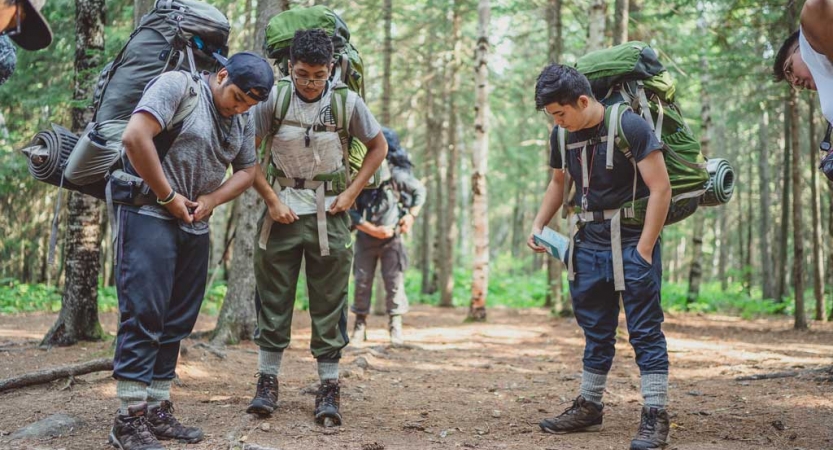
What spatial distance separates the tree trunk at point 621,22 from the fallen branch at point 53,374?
866cm

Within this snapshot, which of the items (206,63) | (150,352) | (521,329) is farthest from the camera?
(521,329)

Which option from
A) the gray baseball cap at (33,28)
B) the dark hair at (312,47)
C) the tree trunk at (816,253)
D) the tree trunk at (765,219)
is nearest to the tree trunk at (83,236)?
the dark hair at (312,47)

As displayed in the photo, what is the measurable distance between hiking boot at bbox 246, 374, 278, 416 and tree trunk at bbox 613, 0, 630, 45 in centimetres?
817

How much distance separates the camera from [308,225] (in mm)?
4461

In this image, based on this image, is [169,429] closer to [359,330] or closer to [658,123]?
[658,123]

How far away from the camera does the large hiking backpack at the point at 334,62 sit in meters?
4.40

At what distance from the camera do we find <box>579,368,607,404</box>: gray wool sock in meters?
4.38

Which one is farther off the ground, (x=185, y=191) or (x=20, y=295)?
(x=185, y=191)

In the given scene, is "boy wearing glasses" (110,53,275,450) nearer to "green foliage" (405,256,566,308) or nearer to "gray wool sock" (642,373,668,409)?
"gray wool sock" (642,373,668,409)

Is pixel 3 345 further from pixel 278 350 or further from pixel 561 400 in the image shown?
pixel 561 400

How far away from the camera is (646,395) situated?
13.2 feet

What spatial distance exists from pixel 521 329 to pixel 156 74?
29.0 feet

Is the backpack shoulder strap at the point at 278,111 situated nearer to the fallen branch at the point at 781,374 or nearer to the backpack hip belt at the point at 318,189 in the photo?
the backpack hip belt at the point at 318,189

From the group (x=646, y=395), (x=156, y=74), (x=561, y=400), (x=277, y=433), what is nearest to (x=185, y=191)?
(x=156, y=74)
